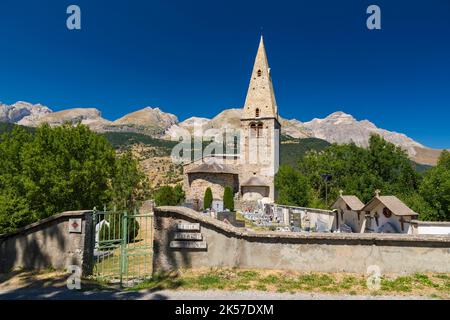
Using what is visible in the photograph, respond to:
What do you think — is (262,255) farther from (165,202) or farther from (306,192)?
(306,192)

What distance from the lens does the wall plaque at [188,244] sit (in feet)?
26.6

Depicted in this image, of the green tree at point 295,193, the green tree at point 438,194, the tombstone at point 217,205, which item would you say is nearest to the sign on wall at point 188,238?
the green tree at point 438,194

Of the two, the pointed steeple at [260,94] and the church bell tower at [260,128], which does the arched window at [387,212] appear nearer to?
the church bell tower at [260,128]

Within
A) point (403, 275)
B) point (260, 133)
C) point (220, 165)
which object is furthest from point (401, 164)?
point (403, 275)

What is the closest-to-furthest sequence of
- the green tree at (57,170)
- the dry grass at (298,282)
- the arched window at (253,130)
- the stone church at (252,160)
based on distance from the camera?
1. the dry grass at (298,282)
2. the green tree at (57,170)
3. the stone church at (252,160)
4. the arched window at (253,130)

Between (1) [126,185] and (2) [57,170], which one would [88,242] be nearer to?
(2) [57,170]

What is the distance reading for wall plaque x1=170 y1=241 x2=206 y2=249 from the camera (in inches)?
319

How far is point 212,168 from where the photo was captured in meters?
40.2

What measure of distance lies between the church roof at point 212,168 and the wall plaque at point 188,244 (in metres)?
31.5

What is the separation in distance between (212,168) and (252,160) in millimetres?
6226

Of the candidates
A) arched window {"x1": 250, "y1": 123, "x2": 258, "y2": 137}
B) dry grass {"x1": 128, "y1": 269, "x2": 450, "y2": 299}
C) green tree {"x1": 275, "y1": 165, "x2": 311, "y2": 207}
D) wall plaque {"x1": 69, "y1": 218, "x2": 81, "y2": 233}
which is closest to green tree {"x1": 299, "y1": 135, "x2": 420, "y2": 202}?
green tree {"x1": 275, "y1": 165, "x2": 311, "y2": 207}

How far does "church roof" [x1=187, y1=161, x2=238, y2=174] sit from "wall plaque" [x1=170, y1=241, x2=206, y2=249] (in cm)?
3152
